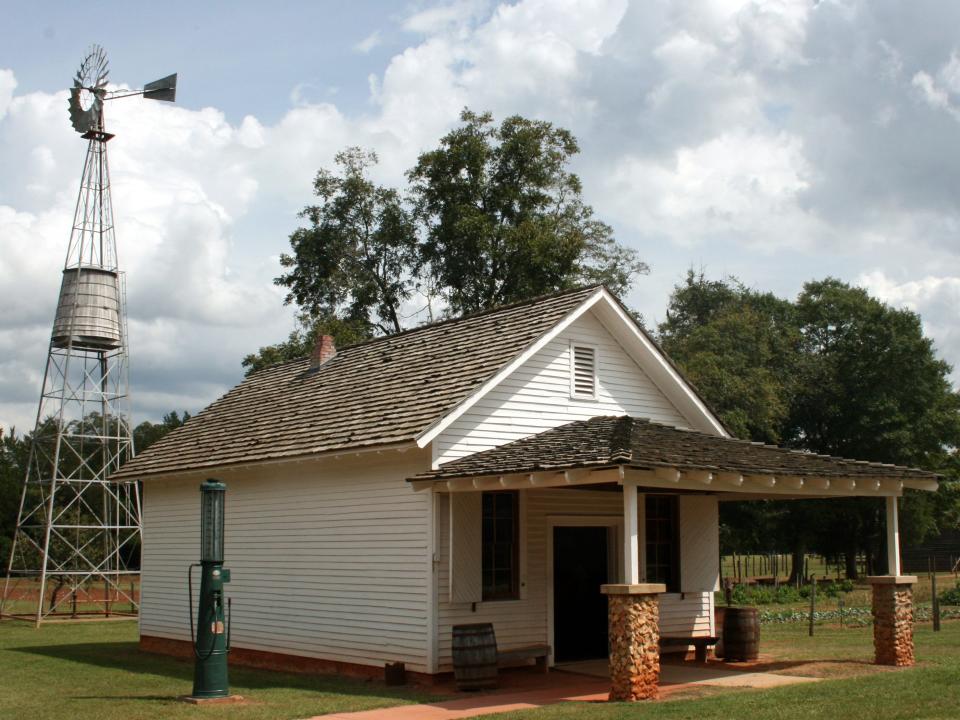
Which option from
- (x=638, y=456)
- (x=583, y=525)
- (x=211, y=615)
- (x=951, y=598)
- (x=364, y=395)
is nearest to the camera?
(x=638, y=456)

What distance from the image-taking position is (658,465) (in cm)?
1243

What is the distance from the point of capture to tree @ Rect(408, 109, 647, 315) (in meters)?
37.8

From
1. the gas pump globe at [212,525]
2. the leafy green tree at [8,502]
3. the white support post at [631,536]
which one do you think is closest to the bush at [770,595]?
the white support post at [631,536]

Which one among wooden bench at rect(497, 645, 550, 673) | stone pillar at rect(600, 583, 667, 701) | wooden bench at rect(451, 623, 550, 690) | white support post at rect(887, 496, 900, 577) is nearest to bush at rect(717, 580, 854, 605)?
white support post at rect(887, 496, 900, 577)

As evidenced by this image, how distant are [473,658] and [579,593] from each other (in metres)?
3.41

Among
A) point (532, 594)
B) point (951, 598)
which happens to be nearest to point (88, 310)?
point (532, 594)

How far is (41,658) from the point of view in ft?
67.9

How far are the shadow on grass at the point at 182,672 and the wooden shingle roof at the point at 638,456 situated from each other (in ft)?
9.74

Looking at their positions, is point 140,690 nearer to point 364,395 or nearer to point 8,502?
point 364,395

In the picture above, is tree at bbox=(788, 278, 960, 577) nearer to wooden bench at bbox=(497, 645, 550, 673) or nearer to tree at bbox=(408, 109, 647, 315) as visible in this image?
tree at bbox=(408, 109, 647, 315)

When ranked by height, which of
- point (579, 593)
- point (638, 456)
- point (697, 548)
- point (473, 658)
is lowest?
point (473, 658)

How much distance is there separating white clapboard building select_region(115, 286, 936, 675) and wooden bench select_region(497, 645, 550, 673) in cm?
30

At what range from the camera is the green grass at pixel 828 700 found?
10953 mm

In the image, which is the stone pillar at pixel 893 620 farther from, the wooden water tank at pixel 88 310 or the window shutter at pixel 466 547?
the wooden water tank at pixel 88 310
